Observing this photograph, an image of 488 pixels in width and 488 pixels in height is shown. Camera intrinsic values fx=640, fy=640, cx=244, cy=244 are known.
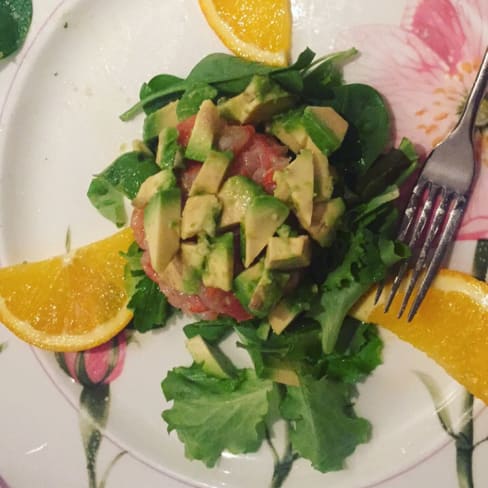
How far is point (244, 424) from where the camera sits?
6.72ft

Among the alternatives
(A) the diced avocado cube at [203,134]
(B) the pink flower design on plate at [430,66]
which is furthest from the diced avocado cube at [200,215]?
(B) the pink flower design on plate at [430,66]

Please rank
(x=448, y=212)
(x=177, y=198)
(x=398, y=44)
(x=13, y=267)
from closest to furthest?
(x=177, y=198) → (x=448, y=212) → (x=398, y=44) → (x=13, y=267)

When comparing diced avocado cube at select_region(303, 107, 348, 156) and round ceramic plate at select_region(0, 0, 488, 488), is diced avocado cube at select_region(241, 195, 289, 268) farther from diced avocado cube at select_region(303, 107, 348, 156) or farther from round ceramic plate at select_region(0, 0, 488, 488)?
round ceramic plate at select_region(0, 0, 488, 488)

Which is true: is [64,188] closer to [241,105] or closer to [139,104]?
[139,104]

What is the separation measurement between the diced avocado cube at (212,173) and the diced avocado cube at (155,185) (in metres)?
0.08

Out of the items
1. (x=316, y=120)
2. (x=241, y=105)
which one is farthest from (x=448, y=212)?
(x=241, y=105)

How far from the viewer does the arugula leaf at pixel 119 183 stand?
212 centimetres

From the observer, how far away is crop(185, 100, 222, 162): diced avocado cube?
5.95 ft

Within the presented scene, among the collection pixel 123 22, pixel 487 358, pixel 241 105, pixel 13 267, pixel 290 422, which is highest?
pixel 123 22

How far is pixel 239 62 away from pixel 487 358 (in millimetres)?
1187

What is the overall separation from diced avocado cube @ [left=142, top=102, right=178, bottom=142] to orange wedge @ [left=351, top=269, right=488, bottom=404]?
0.89 metres

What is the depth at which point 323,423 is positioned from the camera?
78.3 inches

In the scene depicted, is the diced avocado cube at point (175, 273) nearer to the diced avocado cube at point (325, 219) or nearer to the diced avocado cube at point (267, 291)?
the diced avocado cube at point (267, 291)

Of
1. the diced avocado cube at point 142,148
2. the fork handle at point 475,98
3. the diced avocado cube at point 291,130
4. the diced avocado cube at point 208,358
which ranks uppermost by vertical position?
the diced avocado cube at point 142,148
